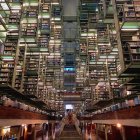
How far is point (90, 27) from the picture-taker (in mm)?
11242

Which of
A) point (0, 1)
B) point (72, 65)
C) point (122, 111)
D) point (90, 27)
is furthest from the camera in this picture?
point (72, 65)

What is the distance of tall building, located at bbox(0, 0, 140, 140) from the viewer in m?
5.19

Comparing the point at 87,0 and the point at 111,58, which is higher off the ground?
the point at 87,0

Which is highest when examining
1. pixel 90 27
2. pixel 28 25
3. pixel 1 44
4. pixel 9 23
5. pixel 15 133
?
pixel 90 27

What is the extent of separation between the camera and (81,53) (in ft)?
41.7

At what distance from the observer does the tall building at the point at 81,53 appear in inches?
204

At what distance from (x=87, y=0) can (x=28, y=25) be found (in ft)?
15.3

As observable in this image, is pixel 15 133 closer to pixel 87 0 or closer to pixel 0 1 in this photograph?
pixel 0 1

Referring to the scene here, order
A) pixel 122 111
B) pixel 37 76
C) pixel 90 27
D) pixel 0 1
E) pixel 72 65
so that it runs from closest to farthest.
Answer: pixel 122 111, pixel 0 1, pixel 37 76, pixel 90 27, pixel 72 65

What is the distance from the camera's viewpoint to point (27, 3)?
941 cm

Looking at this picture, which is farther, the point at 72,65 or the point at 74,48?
the point at 72,65

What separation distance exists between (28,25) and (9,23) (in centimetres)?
183

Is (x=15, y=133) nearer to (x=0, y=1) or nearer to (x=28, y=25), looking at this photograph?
(x=28, y=25)

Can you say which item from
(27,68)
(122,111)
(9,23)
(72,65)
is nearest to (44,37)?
(27,68)
